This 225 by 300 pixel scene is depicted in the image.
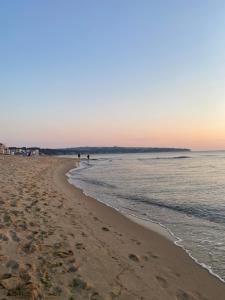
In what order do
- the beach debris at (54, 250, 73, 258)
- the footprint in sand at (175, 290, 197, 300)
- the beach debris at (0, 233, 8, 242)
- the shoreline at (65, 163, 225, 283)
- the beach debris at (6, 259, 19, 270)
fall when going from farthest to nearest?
the beach debris at (0, 233, 8, 242)
the shoreline at (65, 163, 225, 283)
the beach debris at (54, 250, 73, 258)
the beach debris at (6, 259, 19, 270)
the footprint in sand at (175, 290, 197, 300)

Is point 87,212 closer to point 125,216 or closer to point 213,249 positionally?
point 125,216

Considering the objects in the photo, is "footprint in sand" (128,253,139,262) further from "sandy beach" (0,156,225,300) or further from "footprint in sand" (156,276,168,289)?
"footprint in sand" (156,276,168,289)

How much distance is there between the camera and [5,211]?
1184cm

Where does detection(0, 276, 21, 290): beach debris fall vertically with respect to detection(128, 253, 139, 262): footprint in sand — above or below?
above

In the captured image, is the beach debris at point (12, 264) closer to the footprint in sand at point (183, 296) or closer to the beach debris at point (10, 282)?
the beach debris at point (10, 282)

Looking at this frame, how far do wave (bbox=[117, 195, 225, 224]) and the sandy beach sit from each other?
12.6ft

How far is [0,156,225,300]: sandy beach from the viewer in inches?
243

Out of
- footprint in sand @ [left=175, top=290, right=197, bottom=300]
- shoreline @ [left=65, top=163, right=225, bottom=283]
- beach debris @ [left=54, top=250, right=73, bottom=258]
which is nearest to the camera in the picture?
footprint in sand @ [left=175, top=290, right=197, bottom=300]

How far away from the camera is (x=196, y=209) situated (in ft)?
55.0

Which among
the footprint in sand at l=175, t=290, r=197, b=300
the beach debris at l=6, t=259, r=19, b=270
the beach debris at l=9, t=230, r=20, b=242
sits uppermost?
the beach debris at l=9, t=230, r=20, b=242

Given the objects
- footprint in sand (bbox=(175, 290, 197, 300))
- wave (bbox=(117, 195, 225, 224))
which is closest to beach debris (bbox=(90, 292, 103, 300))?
footprint in sand (bbox=(175, 290, 197, 300))

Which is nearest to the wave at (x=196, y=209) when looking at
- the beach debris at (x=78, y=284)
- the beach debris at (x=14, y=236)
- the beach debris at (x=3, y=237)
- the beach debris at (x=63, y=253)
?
the beach debris at (x=63, y=253)

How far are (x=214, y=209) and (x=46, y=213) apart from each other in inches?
312

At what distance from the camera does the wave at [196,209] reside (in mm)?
14805
